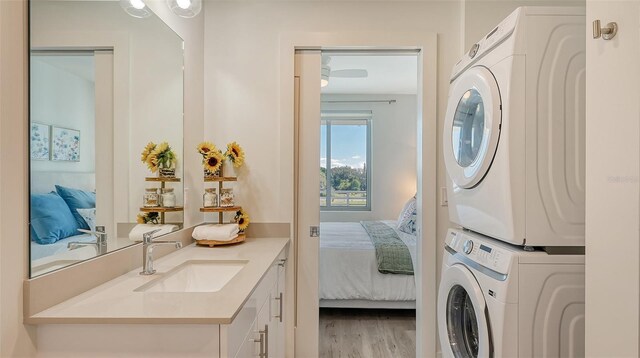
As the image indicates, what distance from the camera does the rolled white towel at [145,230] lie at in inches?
62.4

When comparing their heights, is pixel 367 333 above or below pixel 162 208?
below

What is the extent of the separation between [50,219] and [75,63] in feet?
1.73

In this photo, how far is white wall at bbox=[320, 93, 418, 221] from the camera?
5586 mm

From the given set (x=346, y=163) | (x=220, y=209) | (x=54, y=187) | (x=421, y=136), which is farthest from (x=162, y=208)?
(x=346, y=163)

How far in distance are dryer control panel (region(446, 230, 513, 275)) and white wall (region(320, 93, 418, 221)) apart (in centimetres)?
376

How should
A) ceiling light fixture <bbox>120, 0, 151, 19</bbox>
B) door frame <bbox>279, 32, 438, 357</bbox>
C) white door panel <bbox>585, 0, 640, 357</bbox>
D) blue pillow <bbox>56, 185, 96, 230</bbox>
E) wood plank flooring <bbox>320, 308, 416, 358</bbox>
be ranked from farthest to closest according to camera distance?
1. wood plank flooring <bbox>320, 308, 416, 358</bbox>
2. door frame <bbox>279, 32, 438, 357</bbox>
3. ceiling light fixture <bbox>120, 0, 151, 19</bbox>
4. blue pillow <bbox>56, 185, 96, 230</bbox>
5. white door panel <bbox>585, 0, 640, 357</bbox>

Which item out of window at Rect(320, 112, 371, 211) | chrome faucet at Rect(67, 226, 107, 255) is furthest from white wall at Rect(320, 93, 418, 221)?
chrome faucet at Rect(67, 226, 107, 255)

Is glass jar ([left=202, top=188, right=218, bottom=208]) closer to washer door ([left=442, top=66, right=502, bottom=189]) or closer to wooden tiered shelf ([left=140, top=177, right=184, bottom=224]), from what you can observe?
wooden tiered shelf ([left=140, top=177, right=184, bottom=224])

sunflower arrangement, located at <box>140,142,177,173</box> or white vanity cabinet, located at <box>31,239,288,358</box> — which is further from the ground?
sunflower arrangement, located at <box>140,142,177,173</box>

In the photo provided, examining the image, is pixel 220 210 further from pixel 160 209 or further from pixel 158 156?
pixel 158 156

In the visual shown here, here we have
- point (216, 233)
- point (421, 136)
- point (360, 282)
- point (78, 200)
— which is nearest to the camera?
point (78, 200)

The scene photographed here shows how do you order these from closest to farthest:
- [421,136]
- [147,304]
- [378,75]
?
1. [147,304]
2. [421,136]
3. [378,75]

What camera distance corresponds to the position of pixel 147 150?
1712 mm

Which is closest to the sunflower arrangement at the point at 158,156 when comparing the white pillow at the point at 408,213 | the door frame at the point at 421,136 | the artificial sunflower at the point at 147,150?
the artificial sunflower at the point at 147,150
